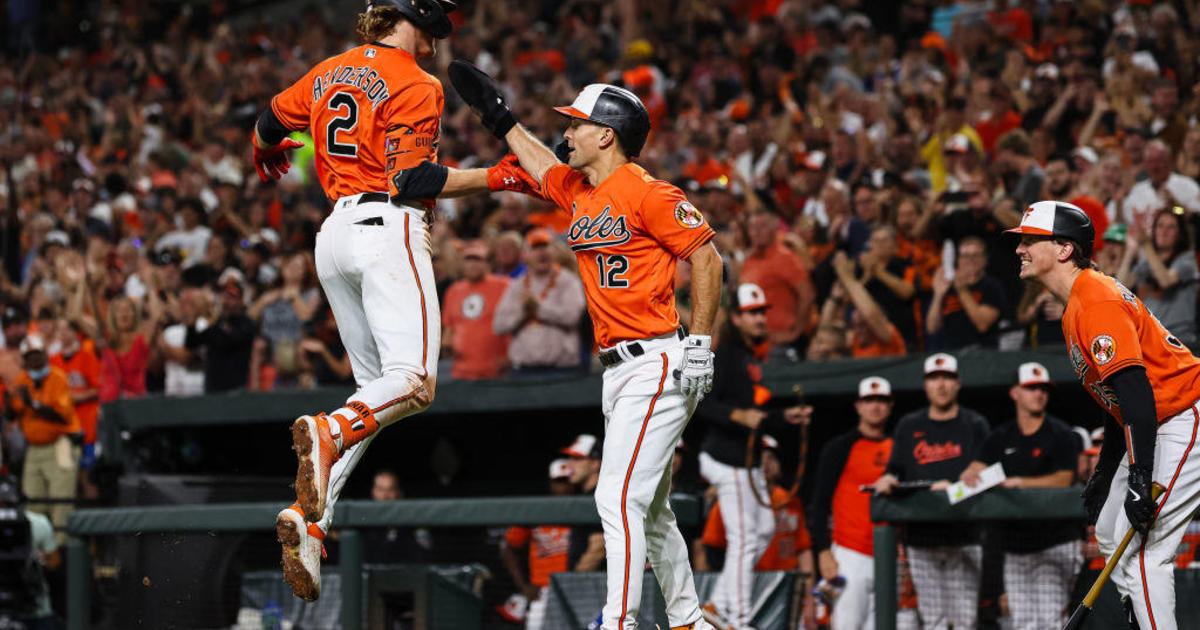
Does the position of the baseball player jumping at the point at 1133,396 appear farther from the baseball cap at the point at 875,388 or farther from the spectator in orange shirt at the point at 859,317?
the spectator in orange shirt at the point at 859,317

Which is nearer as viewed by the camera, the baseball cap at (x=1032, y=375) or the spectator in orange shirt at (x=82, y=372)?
the baseball cap at (x=1032, y=375)

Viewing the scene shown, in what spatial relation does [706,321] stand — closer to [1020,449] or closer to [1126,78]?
[1020,449]

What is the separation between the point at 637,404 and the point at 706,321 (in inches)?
16.8

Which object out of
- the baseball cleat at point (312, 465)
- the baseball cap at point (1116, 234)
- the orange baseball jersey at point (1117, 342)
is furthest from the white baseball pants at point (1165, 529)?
the baseball cap at point (1116, 234)

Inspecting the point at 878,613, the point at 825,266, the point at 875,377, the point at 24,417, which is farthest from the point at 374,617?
the point at 24,417

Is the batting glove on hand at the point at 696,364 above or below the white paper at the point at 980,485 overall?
above

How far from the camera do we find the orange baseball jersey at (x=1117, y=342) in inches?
245

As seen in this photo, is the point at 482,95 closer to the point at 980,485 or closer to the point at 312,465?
the point at 312,465

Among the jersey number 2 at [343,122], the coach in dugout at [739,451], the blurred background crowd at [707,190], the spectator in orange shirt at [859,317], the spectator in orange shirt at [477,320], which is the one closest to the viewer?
the jersey number 2 at [343,122]

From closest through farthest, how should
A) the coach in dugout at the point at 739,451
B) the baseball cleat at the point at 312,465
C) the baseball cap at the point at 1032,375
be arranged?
the baseball cleat at the point at 312,465 → the baseball cap at the point at 1032,375 → the coach in dugout at the point at 739,451

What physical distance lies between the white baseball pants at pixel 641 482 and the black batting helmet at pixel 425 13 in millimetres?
1615

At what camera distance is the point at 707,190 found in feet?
40.2

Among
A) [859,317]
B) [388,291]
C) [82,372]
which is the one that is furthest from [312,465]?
[82,372]

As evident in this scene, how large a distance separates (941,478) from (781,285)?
8.25 feet
